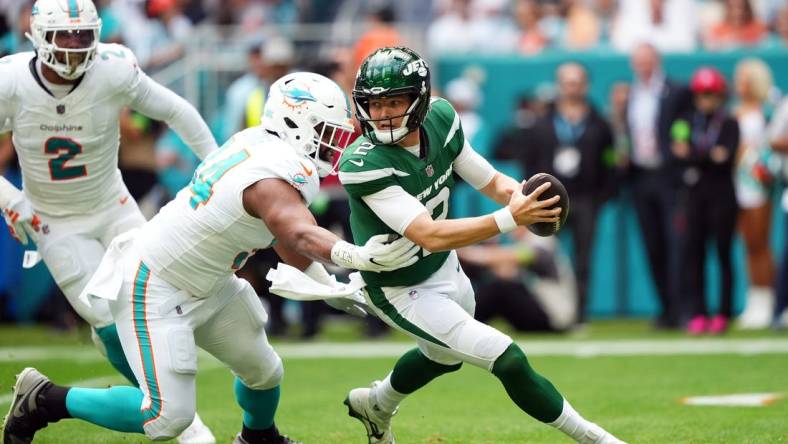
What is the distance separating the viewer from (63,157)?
6.39m

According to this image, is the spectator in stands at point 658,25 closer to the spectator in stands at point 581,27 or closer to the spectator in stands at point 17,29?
→ the spectator in stands at point 581,27

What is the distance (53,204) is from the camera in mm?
6434

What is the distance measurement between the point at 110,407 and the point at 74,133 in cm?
166

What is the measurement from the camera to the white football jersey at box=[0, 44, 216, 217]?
6.29 meters

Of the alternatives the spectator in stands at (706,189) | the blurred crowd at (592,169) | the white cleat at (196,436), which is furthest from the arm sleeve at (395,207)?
the spectator in stands at (706,189)

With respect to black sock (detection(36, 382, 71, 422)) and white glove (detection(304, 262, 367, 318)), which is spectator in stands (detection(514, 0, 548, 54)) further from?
black sock (detection(36, 382, 71, 422))

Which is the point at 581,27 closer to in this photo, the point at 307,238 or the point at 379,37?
the point at 379,37

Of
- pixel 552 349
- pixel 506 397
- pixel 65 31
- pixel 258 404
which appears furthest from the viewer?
pixel 552 349

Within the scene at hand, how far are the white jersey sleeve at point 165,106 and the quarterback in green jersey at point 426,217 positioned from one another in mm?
1449

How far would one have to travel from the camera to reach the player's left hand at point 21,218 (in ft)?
20.4

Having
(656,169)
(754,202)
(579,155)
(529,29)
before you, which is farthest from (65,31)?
(529,29)

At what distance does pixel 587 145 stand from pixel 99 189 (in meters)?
5.77

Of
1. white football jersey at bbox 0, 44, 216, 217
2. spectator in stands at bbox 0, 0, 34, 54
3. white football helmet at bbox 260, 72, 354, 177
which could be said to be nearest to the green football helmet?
white football helmet at bbox 260, 72, 354, 177

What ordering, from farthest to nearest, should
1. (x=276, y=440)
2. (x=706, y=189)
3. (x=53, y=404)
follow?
(x=706, y=189)
(x=276, y=440)
(x=53, y=404)
